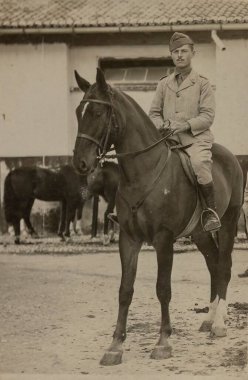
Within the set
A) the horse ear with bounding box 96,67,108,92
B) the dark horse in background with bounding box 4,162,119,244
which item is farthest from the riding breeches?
the dark horse in background with bounding box 4,162,119,244

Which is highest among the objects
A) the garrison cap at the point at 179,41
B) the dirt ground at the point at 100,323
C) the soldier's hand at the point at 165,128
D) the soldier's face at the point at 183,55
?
the garrison cap at the point at 179,41

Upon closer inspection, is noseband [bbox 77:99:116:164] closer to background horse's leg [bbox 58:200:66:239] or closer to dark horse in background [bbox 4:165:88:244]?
dark horse in background [bbox 4:165:88:244]

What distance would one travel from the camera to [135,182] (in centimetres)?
589

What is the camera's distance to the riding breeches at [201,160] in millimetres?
6320

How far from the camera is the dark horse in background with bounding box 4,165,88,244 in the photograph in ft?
47.6

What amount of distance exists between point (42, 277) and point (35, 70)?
736 cm

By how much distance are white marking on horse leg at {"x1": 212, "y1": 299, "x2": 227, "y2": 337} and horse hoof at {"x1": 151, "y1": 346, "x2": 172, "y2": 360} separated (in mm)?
821

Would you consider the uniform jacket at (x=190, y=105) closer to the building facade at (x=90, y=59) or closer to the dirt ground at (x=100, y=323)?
the dirt ground at (x=100, y=323)

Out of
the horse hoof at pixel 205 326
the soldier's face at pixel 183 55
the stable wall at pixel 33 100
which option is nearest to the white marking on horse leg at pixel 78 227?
the stable wall at pixel 33 100

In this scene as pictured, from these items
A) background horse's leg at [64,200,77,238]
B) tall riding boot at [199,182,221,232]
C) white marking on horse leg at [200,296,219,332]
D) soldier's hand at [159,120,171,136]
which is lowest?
white marking on horse leg at [200,296,219,332]

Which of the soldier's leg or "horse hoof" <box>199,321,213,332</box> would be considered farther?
"horse hoof" <box>199,321,213,332</box>

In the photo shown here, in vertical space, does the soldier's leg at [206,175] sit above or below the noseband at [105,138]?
below

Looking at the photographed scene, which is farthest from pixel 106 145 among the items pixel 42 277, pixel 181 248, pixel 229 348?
pixel 181 248

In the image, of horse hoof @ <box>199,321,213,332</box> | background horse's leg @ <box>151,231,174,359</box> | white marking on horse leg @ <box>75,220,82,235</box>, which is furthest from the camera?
white marking on horse leg @ <box>75,220,82,235</box>
